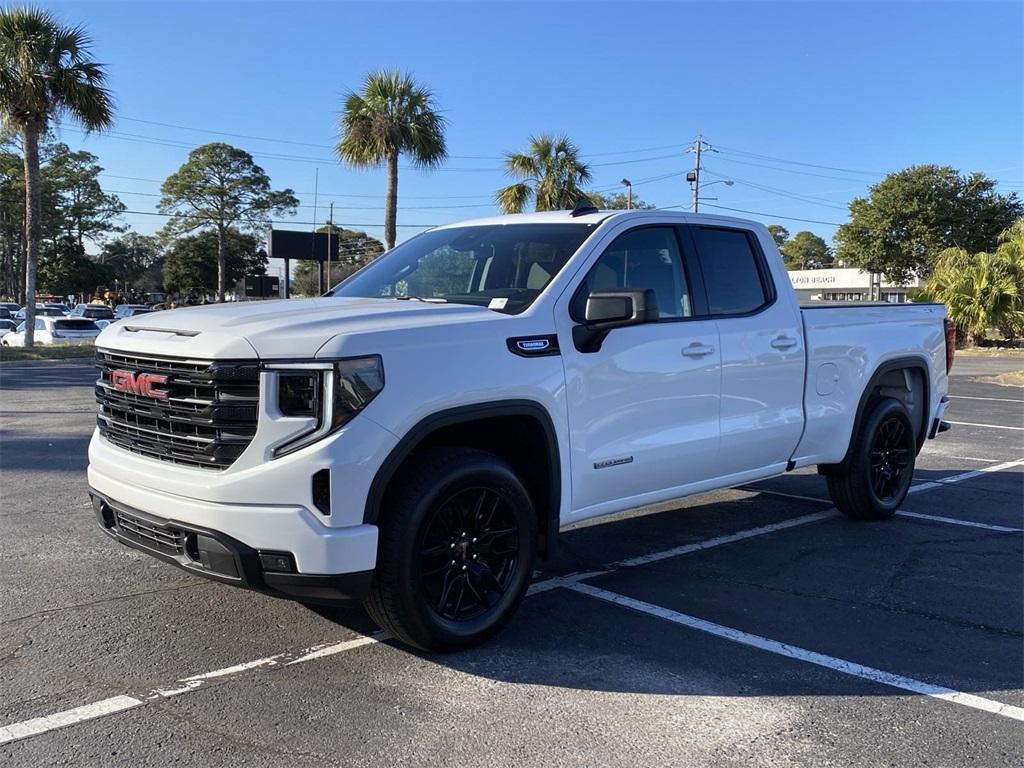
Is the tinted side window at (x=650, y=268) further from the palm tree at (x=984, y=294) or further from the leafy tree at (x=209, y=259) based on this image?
the leafy tree at (x=209, y=259)

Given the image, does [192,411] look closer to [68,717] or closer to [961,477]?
[68,717]

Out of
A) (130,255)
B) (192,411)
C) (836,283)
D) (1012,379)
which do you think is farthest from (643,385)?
(130,255)

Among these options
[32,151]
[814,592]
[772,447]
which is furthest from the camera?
[32,151]

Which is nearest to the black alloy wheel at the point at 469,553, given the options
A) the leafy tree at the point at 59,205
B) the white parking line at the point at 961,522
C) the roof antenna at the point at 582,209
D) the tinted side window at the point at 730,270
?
the roof antenna at the point at 582,209

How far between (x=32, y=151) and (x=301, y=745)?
933 inches

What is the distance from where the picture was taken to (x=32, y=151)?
883 inches

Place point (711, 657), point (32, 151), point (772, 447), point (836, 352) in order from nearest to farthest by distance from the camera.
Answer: point (711, 657), point (772, 447), point (836, 352), point (32, 151)

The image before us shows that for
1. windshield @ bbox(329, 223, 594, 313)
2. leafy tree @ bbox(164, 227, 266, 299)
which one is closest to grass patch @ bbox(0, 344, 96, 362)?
windshield @ bbox(329, 223, 594, 313)

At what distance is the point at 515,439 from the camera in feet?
14.0

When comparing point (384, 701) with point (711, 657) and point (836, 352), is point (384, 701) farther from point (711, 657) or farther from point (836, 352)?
point (836, 352)

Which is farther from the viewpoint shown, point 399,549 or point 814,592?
point 814,592

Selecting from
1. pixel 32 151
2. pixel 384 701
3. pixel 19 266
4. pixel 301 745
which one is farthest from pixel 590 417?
pixel 19 266

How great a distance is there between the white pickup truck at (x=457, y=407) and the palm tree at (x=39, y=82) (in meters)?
20.5

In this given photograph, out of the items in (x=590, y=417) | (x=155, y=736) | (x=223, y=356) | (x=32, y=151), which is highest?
(x=32, y=151)
